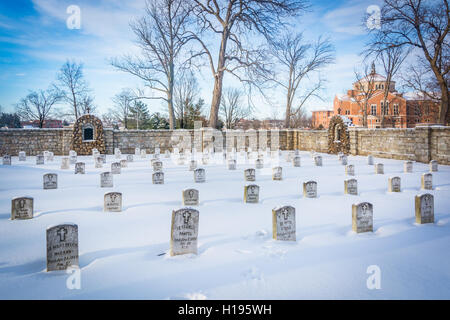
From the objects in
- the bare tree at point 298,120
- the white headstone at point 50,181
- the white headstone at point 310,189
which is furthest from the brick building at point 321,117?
the white headstone at point 50,181

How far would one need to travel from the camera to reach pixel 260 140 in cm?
2608

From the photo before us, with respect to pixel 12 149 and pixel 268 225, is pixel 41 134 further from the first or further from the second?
pixel 268 225

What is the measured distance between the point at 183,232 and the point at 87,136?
20.1 meters

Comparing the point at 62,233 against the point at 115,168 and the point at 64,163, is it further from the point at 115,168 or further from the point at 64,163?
the point at 64,163

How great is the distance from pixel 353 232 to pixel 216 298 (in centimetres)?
278

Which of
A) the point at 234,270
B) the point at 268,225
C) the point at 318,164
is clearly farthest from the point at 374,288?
the point at 318,164

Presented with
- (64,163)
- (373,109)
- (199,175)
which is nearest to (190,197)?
(199,175)

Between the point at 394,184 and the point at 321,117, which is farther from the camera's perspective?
the point at 321,117

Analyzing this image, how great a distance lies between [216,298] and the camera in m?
2.62

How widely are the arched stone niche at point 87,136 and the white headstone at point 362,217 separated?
20306 mm

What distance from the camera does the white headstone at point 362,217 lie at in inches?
172

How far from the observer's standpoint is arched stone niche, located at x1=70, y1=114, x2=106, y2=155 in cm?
2071

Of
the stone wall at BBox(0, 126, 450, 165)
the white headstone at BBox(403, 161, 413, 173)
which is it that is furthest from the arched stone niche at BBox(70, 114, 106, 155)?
the white headstone at BBox(403, 161, 413, 173)

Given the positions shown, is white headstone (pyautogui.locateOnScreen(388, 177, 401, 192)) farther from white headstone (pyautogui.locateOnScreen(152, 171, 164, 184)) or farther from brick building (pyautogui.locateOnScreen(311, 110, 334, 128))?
brick building (pyautogui.locateOnScreen(311, 110, 334, 128))
